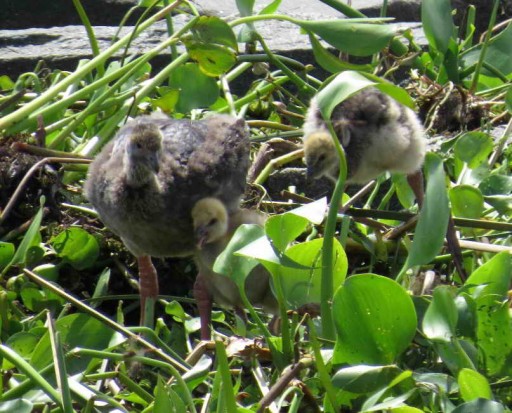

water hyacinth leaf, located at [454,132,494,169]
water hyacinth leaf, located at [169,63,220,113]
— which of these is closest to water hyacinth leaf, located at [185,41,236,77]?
water hyacinth leaf, located at [169,63,220,113]

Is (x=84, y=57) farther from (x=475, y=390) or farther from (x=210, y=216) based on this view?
(x=475, y=390)

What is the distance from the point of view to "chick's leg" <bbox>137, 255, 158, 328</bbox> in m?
3.27

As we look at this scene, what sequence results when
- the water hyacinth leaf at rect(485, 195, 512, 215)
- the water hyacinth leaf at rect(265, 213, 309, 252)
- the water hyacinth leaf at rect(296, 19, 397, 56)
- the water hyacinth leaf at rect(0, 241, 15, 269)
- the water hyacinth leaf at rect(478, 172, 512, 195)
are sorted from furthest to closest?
the water hyacinth leaf at rect(478, 172, 512, 195), the water hyacinth leaf at rect(485, 195, 512, 215), the water hyacinth leaf at rect(0, 241, 15, 269), the water hyacinth leaf at rect(296, 19, 397, 56), the water hyacinth leaf at rect(265, 213, 309, 252)

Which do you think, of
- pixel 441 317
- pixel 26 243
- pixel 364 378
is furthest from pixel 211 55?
pixel 364 378

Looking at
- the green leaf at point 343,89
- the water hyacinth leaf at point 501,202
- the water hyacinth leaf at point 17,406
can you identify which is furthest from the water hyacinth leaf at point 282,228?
the water hyacinth leaf at point 501,202

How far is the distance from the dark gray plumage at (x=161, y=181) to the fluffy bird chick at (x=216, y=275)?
64 millimetres

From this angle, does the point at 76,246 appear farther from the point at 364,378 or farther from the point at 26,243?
the point at 364,378

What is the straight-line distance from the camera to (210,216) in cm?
314

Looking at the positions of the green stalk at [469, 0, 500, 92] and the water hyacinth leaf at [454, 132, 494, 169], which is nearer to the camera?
the water hyacinth leaf at [454, 132, 494, 169]

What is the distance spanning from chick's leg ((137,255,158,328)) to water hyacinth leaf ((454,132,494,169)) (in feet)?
3.81

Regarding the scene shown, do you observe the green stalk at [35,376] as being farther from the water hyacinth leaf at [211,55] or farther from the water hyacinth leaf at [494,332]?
the water hyacinth leaf at [211,55]

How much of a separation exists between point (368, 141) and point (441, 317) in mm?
1439

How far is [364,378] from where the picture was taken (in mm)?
2207

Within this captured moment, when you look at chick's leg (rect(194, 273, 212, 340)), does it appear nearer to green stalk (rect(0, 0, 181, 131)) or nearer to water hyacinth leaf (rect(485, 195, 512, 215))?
green stalk (rect(0, 0, 181, 131))
